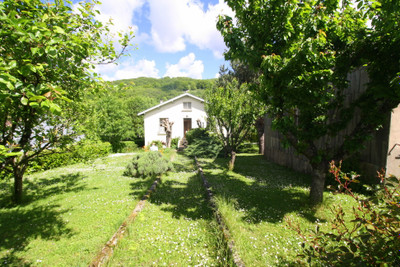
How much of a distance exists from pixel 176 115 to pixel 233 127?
52.7 ft

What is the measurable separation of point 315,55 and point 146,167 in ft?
29.2

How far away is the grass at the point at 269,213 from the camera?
3.83 meters

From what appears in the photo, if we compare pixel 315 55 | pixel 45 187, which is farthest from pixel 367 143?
pixel 45 187

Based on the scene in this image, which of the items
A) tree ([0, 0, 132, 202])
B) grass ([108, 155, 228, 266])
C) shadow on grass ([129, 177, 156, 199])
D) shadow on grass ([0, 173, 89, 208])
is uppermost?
tree ([0, 0, 132, 202])

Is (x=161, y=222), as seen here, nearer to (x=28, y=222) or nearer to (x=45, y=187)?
(x=28, y=222)

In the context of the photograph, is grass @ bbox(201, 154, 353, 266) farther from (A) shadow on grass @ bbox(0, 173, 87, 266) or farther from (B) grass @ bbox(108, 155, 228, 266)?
→ (A) shadow on grass @ bbox(0, 173, 87, 266)

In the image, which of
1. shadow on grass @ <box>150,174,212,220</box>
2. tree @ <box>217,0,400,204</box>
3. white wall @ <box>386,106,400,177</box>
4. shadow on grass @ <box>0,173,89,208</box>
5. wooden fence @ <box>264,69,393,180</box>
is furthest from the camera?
shadow on grass @ <box>0,173,89,208</box>

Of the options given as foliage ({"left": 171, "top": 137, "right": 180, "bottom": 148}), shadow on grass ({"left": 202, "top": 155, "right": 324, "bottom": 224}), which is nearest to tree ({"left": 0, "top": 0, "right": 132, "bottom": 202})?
shadow on grass ({"left": 202, "top": 155, "right": 324, "bottom": 224})

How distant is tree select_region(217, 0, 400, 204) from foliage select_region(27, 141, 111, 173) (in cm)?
588

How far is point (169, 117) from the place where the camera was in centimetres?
2570

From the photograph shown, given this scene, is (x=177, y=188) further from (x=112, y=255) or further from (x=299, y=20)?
(x=299, y=20)

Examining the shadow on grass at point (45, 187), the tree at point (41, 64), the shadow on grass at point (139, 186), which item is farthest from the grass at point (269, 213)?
the shadow on grass at point (45, 187)

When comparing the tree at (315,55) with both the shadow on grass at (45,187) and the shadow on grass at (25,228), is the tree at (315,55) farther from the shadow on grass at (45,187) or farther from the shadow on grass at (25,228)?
the shadow on grass at (45,187)

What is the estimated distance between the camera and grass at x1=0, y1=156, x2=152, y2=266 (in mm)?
3975
